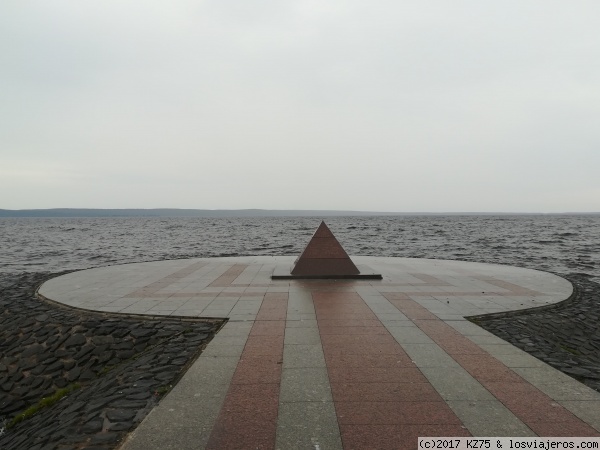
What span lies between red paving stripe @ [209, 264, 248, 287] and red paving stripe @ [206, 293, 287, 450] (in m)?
4.72

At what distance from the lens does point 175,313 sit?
26.2 ft

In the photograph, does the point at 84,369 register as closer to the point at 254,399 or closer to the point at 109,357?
the point at 109,357

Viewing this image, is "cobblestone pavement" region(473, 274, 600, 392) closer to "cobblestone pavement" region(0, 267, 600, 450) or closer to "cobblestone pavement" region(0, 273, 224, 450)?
"cobblestone pavement" region(0, 267, 600, 450)

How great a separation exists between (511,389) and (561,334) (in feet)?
11.2

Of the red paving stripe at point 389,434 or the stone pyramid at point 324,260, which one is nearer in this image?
the red paving stripe at point 389,434

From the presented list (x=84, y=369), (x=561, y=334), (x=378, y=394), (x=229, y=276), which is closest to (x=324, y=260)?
(x=229, y=276)

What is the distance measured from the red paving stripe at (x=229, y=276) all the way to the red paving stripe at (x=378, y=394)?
16.3 feet

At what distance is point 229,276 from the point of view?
12.9 m

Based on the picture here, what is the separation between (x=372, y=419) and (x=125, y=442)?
89.6 inches

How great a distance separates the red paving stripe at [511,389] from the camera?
392 cm

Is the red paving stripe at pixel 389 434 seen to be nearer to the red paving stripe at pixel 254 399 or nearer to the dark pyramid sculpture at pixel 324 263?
the red paving stripe at pixel 254 399

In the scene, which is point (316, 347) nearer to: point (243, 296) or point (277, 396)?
point (277, 396)

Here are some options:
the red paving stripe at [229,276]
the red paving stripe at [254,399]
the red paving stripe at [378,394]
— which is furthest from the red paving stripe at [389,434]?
the red paving stripe at [229,276]

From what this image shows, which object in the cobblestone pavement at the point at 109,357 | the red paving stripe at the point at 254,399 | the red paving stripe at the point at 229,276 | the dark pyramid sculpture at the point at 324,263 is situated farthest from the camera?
the dark pyramid sculpture at the point at 324,263
